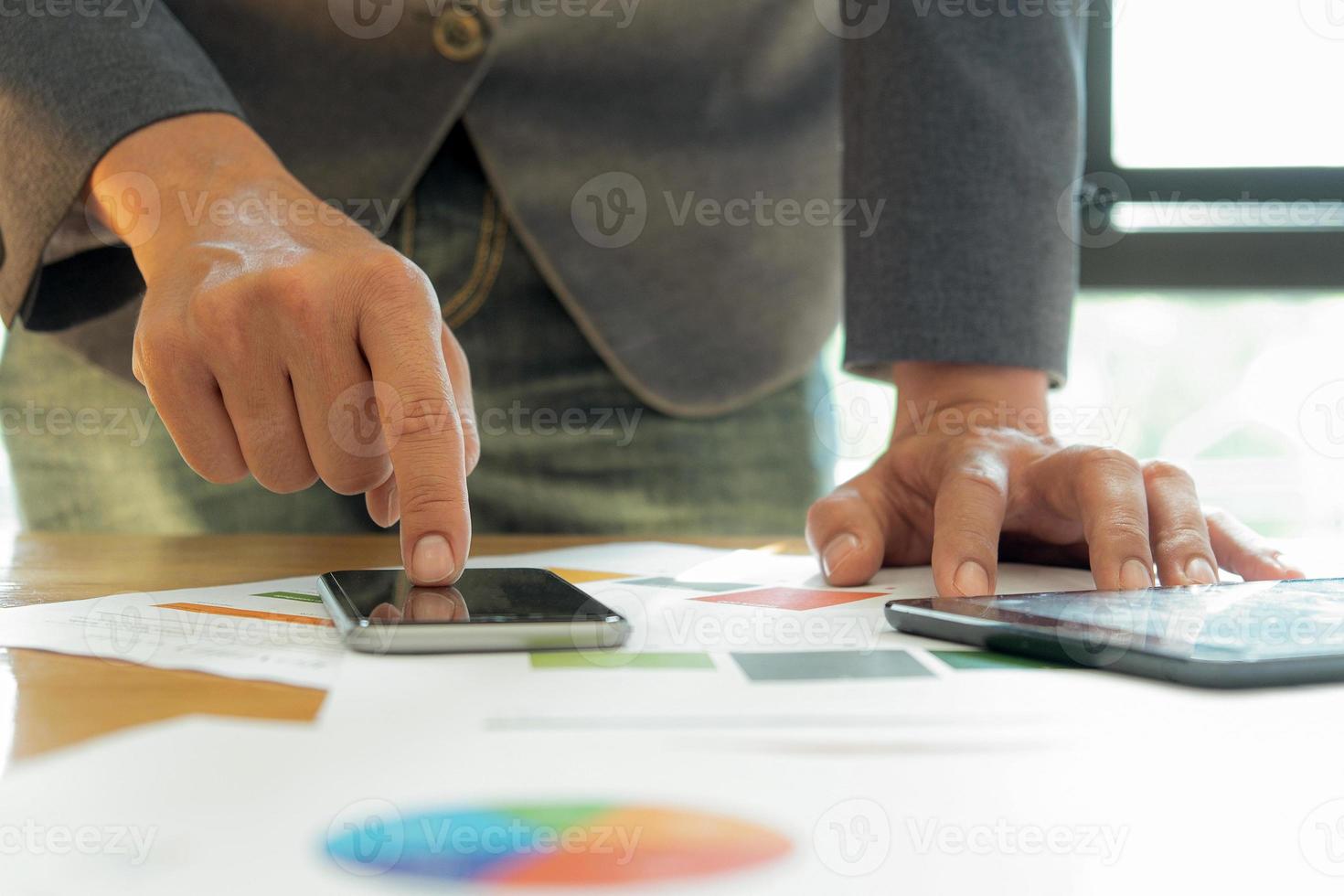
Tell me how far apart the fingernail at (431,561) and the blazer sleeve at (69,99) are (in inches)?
15.1

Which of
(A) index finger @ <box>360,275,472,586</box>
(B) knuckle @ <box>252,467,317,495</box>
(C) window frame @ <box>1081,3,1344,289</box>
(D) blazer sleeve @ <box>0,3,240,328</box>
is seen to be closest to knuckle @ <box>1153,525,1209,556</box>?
(A) index finger @ <box>360,275,472,586</box>

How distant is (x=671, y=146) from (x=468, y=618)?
0.72m

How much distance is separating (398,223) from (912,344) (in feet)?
1.60

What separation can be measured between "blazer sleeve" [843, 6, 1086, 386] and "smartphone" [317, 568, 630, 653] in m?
0.45

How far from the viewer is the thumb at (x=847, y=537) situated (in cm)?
55

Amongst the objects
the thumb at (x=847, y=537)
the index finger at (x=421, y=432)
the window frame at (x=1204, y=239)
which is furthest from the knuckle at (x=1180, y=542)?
the window frame at (x=1204, y=239)

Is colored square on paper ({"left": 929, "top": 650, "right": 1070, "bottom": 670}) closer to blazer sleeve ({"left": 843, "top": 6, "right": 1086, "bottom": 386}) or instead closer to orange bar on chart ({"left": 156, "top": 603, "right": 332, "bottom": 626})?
orange bar on chart ({"left": 156, "top": 603, "right": 332, "bottom": 626})

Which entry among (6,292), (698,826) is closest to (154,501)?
(6,292)

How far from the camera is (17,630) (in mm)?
380

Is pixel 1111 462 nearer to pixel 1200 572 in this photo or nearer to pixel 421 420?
pixel 1200 572

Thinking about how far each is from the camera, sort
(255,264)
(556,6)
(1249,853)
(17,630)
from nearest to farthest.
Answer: (1249,853), (17,630), (255,264), (556,6)

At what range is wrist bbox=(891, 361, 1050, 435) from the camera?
744 mm

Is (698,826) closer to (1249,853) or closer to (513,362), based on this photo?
(1249,853)

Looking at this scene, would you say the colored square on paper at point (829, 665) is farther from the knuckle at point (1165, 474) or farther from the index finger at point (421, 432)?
the knuckle at point (1165, 474)
